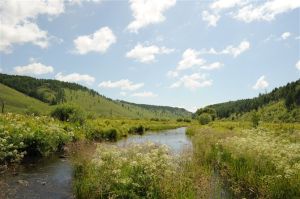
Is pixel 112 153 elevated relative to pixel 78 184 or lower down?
elevated

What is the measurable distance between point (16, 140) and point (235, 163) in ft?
48.8

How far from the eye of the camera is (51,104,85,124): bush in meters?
46.1

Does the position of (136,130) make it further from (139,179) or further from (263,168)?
(139,179)

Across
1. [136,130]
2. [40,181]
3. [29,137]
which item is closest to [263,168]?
[40,181]

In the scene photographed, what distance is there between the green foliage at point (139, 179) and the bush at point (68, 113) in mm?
32546

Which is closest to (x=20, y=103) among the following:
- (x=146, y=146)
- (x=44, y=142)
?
(x=44, y=142)

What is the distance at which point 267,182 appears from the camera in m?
14.3

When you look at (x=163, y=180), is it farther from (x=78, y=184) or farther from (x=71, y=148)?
(x=71, y=148)

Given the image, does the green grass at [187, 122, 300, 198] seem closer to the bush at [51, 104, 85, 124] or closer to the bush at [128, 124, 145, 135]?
the bush at [51, 104, 85, 124]

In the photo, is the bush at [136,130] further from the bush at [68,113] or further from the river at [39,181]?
the river at [39,181]

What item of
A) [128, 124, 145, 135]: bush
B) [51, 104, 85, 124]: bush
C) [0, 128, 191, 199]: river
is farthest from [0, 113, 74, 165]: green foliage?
[128, 124, 145, 135]: bush

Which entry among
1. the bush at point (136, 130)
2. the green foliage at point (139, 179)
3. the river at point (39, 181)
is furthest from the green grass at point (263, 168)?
the bush at point (136, 130)

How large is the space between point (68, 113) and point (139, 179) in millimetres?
36825

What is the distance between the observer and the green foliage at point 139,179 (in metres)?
12.0
